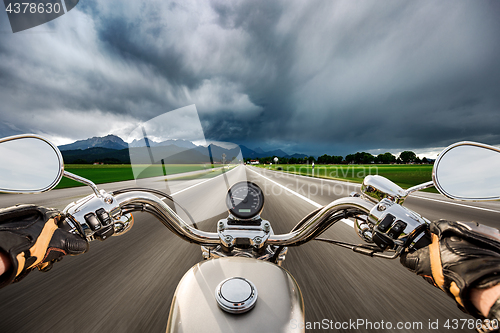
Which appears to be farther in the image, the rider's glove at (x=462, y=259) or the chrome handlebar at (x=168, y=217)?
the chrome handlebar at (x=168, y=217)

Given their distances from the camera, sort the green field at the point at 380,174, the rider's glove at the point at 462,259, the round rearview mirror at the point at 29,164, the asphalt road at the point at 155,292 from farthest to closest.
Answer: the green field at the point at 380,174 → the asphalt road at the point at 155,292 → the round rearview mirror at the point at 29,164 → the rider's glove at the point at 462,259

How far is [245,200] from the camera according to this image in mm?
1324

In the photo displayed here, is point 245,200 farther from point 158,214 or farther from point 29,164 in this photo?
point 29,164

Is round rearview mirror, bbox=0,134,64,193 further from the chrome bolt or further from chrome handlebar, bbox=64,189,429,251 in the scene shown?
the chrome bolt

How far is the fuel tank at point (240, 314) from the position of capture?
0.61 metres

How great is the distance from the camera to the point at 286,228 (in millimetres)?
3719

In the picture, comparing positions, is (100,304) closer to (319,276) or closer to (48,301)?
(48,301)

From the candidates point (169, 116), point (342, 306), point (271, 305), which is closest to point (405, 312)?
point (342, 306)

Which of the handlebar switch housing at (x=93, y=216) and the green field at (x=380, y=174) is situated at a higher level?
the handlebar switch housing at (x=93, y=216)

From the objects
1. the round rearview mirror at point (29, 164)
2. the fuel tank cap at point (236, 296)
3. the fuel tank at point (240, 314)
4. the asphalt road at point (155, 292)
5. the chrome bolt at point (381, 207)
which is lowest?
the asphalt road at point (155, 292)

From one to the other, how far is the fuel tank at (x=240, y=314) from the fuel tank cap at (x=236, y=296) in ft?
0.10

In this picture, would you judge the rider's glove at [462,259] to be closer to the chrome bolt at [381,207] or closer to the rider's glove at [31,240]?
the chrome bolt at [381,207]

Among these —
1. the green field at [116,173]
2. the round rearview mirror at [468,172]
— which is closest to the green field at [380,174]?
the round rearview mirror at [468,172]

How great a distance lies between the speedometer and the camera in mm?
1205
